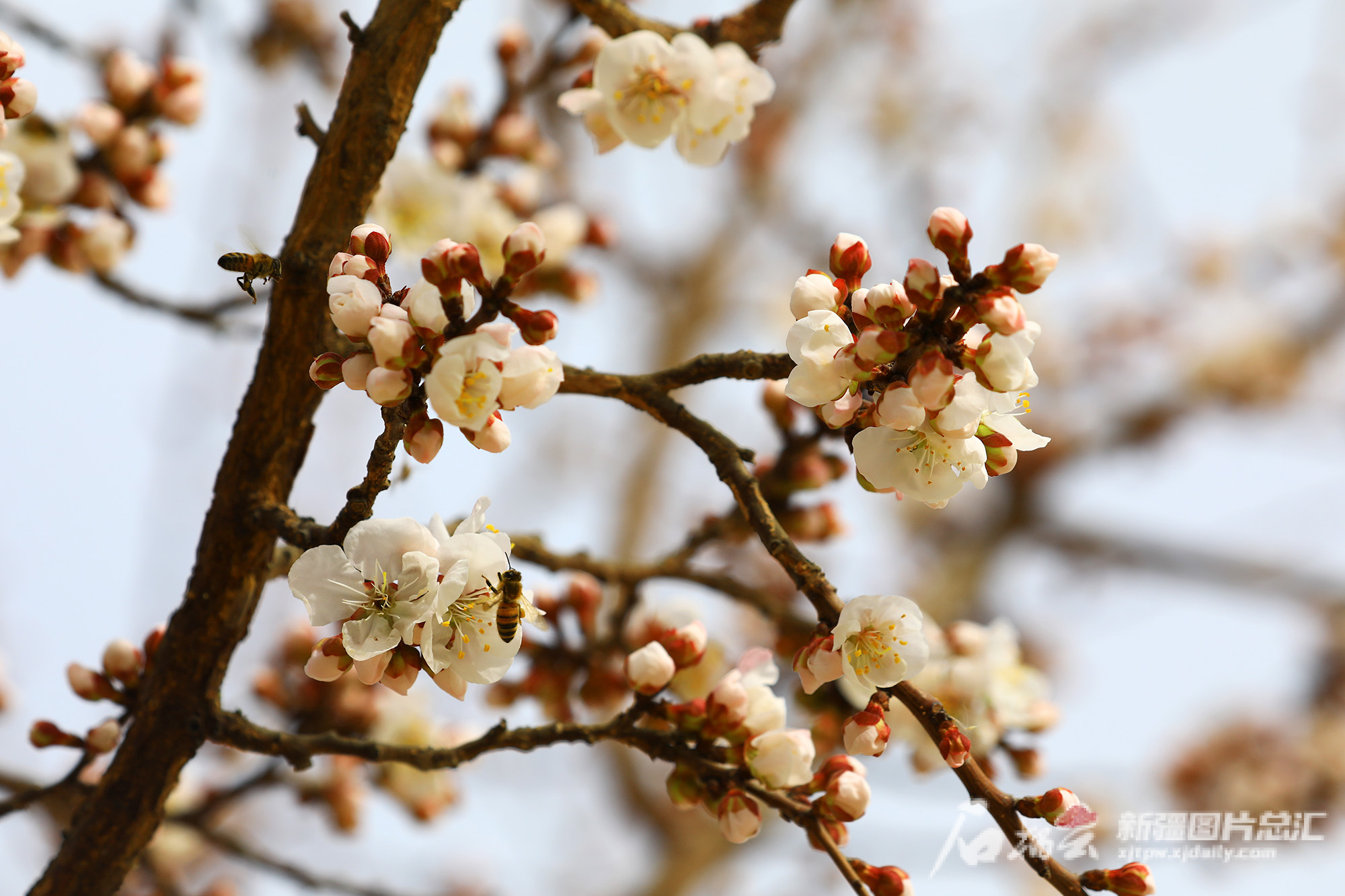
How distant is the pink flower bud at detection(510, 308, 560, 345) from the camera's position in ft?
3.02

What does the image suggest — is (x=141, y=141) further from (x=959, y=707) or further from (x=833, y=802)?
(x=959, y=707)

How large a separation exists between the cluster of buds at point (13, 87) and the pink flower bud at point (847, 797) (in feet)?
4.19

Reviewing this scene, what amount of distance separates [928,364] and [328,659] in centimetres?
68

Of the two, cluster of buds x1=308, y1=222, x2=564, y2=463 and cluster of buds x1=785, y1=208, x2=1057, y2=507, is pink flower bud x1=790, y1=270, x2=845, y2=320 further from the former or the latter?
cluster of buds x1=308, y1=222, x2=564, y2=463

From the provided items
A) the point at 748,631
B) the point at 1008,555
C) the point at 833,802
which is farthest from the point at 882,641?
the point at 1008,555

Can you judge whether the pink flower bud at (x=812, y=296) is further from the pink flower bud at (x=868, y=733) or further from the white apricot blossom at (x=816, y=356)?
the pink flower bud at (x=868, y=733)

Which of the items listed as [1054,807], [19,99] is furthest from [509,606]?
[19,99]

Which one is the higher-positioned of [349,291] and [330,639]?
[349,291]

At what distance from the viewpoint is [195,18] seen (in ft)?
7.89

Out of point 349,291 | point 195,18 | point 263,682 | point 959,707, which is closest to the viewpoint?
point 349,291

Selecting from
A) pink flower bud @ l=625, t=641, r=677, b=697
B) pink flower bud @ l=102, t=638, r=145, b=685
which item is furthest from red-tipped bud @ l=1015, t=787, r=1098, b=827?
pink flower bud @ l=102, t=638, r=145, b=685

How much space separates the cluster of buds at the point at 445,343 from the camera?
2.84ft

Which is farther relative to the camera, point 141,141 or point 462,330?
point 141,141

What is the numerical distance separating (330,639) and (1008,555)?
5851mm
